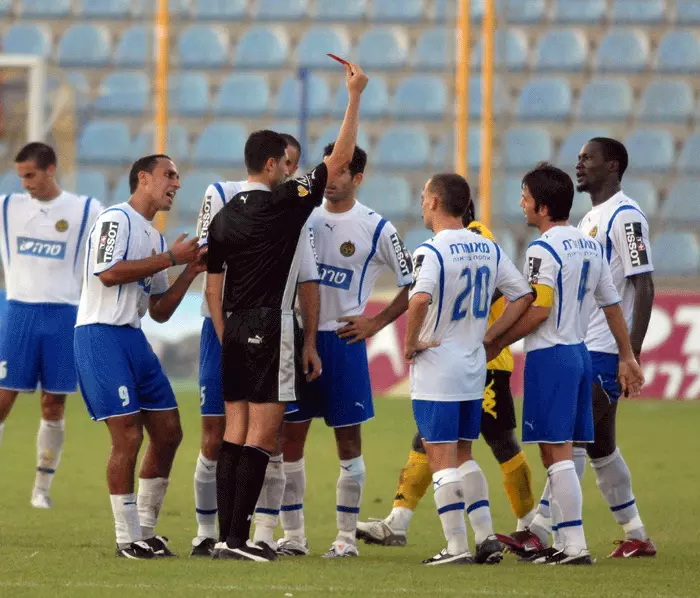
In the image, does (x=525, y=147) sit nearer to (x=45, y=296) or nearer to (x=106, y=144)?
(x=106, y=144)

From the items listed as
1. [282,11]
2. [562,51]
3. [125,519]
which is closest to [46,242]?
[125,519]

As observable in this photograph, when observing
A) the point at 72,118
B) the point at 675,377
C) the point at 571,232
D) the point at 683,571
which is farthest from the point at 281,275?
the point at 72,118

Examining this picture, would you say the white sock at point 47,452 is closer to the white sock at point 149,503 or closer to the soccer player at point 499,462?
the white sock at point 149,503

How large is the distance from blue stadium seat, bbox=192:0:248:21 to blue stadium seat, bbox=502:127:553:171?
15.2 feet

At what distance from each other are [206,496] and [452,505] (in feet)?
4.35

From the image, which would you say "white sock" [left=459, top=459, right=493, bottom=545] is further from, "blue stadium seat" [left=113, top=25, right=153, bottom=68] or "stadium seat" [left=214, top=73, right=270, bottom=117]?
"blue stadium seat" [left=113, top=25, right=153, bottom=68]

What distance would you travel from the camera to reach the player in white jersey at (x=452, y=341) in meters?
6.17

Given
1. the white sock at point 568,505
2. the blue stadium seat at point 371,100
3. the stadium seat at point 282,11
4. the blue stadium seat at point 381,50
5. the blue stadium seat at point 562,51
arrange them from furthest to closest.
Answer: the stadium seat at point 282,11 → the blue stadium seat at point 381,50 → the blue stadium seat at point 562,51 → the blue stadium seat at point 371,100 → the white sock at point 568,505

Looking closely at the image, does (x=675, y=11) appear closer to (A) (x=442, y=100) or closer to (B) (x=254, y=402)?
(A) (x=442, y=100)

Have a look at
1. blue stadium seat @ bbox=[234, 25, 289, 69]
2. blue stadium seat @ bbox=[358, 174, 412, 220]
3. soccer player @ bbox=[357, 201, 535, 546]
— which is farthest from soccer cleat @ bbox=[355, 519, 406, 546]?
blue stadium seat @ bbox=[234, 25, 289, 69]

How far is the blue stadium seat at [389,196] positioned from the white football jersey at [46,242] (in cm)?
910

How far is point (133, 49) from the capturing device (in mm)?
19812

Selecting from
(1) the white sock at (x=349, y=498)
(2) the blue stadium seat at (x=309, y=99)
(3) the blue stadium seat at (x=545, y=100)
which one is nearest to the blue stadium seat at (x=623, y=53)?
(3) the blue stadium seat at (x=545, y=100)

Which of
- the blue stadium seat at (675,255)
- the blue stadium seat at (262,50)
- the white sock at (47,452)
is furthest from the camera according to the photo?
the blue stadium seat at (262,50)
